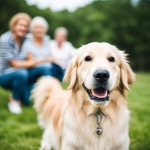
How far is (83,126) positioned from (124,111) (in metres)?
0.52

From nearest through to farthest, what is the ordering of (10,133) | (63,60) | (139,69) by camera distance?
(10,133)
(63,60)
(139,69)

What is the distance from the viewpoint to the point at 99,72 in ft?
6.57

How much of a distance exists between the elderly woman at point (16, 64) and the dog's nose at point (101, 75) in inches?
108

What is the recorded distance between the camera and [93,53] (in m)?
2.33

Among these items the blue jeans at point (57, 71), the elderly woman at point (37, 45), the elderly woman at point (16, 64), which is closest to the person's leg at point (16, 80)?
the elderly woman at point (16, 64)

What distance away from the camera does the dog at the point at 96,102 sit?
7.02 ft

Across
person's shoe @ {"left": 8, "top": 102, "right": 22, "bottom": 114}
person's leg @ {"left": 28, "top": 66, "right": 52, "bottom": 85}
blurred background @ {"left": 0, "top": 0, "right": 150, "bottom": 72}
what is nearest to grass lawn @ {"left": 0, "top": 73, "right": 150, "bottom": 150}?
person's shoe @ {"left": 8, "top": 102, "right": 22, "bottom": 114}

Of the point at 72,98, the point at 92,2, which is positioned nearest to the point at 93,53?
the point at 72,98

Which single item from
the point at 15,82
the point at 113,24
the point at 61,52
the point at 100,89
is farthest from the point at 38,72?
the point at 113,24

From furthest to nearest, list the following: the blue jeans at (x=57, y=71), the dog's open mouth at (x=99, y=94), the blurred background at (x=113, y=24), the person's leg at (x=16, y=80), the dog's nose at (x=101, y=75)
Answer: the blurred background at (x=113, y=24) → the blue jeans at (x=57, y=71) → the person's leg at (x=16, y=80) → the dog's open mouth at (x=99, y=94) → the dog's nose at (x=101, y=75)

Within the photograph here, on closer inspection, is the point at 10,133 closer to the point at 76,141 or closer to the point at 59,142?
the point at 59,142

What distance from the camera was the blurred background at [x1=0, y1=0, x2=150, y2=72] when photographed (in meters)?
24.7

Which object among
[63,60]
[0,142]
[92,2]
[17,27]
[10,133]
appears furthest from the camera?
[92,2]

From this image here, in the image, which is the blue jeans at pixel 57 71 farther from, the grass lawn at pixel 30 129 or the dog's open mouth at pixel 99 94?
the dog's open mouth at pixel 99 94
